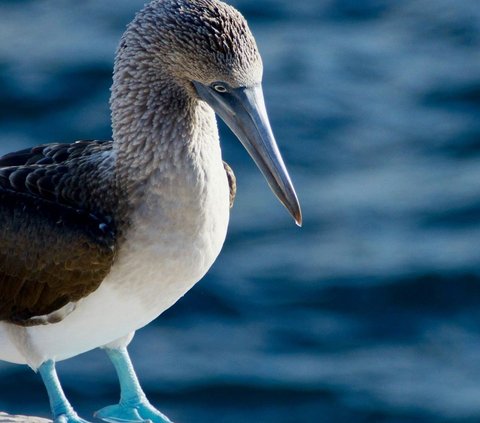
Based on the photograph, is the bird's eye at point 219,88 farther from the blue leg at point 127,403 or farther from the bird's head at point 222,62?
the blue leg at point 127,403

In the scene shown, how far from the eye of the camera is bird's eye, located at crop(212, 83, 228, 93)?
9.62 metres

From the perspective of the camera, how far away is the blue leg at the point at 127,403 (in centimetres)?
1139

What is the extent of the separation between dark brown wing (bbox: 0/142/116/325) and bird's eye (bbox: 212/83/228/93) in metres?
1.23

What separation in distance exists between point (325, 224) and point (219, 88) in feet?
30.4

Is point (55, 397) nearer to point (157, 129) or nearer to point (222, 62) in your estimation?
point (157, 129)

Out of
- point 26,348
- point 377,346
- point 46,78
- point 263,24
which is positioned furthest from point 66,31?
point 26,348

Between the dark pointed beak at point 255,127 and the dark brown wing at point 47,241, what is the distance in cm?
117

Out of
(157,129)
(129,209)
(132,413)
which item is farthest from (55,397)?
(157,129)

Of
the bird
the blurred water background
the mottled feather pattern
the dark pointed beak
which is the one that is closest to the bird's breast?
the bird

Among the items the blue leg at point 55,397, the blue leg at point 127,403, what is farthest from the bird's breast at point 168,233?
the blue leg at point 127,403

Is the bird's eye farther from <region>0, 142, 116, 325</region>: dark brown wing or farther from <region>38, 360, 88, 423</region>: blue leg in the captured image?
<region>38, 360, 88, 423</region>: blue leg

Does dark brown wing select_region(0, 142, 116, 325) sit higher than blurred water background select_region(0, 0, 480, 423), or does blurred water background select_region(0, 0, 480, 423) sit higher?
blurred water background select_region(0, 0, 480, 423)

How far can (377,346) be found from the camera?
58.9 ft

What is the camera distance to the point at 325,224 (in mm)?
18797
